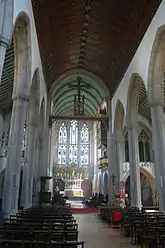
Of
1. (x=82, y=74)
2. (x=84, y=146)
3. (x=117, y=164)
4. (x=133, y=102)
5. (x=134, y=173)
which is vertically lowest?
(x=134, y=173)

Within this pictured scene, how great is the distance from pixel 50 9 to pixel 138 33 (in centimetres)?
426

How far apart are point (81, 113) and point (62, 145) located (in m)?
14.6

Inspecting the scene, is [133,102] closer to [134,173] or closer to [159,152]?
[134,173]

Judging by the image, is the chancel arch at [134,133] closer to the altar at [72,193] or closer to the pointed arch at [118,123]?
the pointed arch at [118,123]

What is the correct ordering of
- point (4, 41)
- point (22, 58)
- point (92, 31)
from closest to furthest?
point (4, 41), point (22, 58), point (92, 31)

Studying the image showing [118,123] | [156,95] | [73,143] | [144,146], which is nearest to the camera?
[156,95]

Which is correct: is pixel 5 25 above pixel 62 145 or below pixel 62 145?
below

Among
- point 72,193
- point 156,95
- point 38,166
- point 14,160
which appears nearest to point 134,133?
point 156,95

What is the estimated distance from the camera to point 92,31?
41.8ft

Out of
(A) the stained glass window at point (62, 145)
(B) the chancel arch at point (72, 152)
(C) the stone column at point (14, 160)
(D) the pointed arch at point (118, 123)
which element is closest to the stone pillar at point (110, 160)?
(D) the pointed arch at point (118, 123)

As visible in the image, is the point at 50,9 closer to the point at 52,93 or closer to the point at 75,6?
the point at 75,6

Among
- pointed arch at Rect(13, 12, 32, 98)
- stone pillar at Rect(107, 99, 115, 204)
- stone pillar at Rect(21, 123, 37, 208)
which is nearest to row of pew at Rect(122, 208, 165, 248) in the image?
stone pillar at Rect(21, 123, 37, 208)

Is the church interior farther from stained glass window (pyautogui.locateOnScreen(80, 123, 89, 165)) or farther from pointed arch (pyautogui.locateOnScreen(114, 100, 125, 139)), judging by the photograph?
stained glass window (pyautogui.locateOnScreen(80, 123, 89, 165))

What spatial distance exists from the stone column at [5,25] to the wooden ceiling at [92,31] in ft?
13.3
